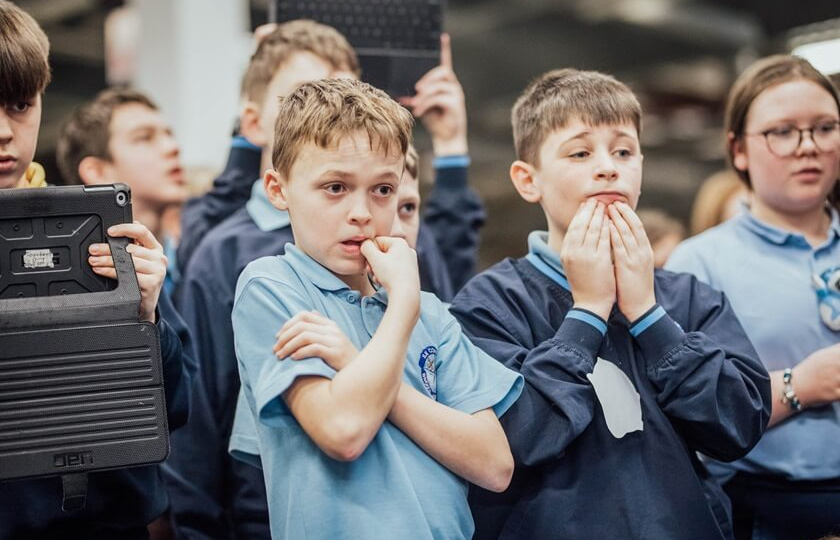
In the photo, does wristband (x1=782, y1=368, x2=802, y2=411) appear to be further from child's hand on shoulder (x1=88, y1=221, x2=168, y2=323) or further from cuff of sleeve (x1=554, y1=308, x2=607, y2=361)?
child's hand on shoulder (x1=88, y1=221, x2=168, y2=323)

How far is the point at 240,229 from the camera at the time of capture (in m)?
2.21

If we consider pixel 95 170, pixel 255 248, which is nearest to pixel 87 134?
pixel 95 170

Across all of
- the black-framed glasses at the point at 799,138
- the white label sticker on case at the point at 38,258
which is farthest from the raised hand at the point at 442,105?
the white label sticker on case at the point at 38,258

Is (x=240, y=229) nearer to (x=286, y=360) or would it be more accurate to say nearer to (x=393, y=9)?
(x=393, y=9)

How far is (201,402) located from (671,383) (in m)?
0.97

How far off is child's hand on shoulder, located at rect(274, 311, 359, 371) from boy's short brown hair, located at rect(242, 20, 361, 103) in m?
1.04

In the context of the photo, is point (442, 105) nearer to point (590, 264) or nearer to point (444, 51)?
point (444, 51)

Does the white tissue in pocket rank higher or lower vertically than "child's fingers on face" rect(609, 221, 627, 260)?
lower

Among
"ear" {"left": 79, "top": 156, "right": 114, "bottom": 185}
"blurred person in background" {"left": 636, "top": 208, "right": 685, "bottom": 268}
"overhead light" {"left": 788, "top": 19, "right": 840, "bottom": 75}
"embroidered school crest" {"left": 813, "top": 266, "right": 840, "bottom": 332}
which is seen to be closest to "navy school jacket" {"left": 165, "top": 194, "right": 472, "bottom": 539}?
"ear" {"left": 79, "top": 156, "right": 114, "bottom": 185}

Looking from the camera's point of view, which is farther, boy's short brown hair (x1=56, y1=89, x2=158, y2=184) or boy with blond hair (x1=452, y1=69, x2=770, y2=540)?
boy's short brown hair (x1=56, y1=89, x2=158, y2=184)

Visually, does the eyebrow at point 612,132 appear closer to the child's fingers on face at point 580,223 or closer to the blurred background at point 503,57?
the child's fingers on face at point 580,223

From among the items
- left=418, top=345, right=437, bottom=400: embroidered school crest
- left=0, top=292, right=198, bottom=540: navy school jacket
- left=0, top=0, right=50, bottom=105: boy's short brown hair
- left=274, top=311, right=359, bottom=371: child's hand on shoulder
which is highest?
left=0, top=0, right=50, bottom=105: boy's short brown hair

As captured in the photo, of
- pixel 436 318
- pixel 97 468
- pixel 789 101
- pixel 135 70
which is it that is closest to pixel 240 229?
pixel 436 318

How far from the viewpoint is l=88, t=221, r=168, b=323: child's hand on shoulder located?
1462 mm
